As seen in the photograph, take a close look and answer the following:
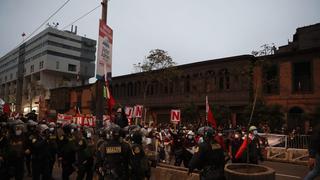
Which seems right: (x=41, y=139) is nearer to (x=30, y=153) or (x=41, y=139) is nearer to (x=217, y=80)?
(x=30, y=153)

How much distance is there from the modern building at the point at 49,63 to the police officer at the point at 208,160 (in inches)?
3188

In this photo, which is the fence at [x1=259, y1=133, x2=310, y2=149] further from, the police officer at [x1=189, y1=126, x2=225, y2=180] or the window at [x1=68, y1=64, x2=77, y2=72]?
the window at [x1=68, y1=64, x2=77, y2=72]

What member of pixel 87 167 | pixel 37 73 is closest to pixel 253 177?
pixel 87 167

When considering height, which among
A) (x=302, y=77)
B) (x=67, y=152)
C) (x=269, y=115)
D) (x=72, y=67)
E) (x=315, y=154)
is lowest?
(x=67, y=152)

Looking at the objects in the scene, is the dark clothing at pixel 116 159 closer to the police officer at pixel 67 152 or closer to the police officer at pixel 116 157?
the police officer at pixel 116 157

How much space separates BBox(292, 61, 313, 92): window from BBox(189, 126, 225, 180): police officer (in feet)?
89.4

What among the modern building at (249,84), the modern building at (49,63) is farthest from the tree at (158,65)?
the modern building at (49,63)

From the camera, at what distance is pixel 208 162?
23.2 feet

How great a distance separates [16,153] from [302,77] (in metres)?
28.6

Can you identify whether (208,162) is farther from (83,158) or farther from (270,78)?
(270,78)

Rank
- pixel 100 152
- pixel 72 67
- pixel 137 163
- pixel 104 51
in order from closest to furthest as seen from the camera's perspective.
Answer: pixel 137 163, pixel 100 152, pixel 104 51, pixel 72 67

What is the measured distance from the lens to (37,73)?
96562 mm

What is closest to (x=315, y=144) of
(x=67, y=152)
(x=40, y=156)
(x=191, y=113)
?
(x=67, y=152)

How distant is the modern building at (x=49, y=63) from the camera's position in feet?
307
